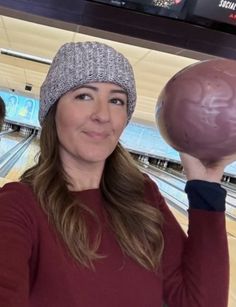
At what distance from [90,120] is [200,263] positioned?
14.1 inches

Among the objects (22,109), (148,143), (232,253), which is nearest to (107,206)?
(232,253)

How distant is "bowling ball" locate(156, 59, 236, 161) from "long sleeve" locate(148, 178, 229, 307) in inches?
4.8

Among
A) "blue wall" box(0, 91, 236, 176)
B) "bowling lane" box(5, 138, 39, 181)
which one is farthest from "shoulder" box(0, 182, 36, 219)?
"blue wall" box(0, 91, 236, 176)

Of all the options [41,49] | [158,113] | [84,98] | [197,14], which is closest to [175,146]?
[158,113]

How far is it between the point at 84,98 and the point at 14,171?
18.5 ft

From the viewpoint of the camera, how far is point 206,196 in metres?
0.93

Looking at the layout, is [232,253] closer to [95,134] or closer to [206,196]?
[206,196]

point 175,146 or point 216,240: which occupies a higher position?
point 175,146

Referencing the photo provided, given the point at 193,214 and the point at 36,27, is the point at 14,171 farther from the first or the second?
the point at 193,214

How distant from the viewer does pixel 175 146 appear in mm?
915

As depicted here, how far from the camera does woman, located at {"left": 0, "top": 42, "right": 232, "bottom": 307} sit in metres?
0.78

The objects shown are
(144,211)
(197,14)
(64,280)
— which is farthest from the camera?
(197,14)

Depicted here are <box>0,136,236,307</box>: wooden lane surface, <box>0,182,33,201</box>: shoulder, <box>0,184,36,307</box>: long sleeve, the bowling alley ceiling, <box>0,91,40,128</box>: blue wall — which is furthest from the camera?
<box>0,91,40,128</box>: blue wall

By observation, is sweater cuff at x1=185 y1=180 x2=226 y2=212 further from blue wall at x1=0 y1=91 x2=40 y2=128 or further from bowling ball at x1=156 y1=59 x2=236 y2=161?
blue wall at x1=0 y1=91 x2=40 y2=128
